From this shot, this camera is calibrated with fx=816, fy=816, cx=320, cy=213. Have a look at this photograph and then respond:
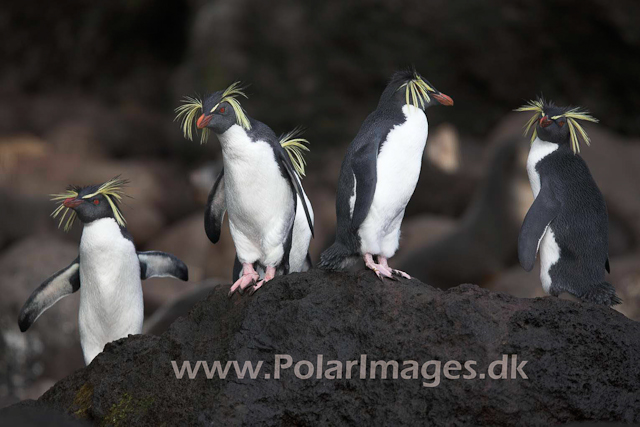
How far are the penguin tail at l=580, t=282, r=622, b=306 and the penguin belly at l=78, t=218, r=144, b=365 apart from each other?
212 cm

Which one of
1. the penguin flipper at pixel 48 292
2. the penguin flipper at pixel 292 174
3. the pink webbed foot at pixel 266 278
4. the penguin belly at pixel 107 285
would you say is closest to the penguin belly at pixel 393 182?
the penguin flipper at pixel 292 174

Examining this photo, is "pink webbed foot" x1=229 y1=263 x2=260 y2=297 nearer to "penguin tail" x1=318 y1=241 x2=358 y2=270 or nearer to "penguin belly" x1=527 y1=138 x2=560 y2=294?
"penguin tail" x1=318 y1=241 x2=358 y2=270

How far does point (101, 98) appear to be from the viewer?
15.0 metres

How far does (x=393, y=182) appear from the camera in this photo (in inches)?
132

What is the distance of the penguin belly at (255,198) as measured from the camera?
3527 millimetres

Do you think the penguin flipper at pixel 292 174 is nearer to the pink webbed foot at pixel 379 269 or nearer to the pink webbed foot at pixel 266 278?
the pink webbed foot at pixel 266 278

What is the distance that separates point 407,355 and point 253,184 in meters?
1.03

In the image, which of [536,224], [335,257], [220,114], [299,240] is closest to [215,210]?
[299,240]

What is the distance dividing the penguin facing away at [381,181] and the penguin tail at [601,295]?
799 mm

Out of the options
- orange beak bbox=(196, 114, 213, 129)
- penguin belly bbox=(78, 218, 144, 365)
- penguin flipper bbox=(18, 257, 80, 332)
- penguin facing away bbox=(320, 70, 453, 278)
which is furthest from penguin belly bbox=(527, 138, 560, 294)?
penguin flipper bbox=(18, 257, 80, 332)

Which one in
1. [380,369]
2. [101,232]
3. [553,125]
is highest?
[553,125]

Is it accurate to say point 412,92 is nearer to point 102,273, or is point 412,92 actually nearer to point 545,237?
point 545,237

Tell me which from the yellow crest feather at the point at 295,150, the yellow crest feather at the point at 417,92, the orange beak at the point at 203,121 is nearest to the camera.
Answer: the orange beak at the point at 203,121

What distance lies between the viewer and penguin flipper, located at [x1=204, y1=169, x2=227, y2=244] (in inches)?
155
